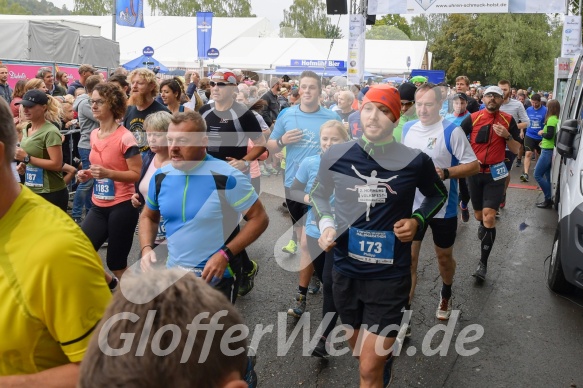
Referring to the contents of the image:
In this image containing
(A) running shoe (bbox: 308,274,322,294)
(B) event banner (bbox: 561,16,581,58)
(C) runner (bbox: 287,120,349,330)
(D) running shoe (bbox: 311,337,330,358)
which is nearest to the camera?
(D) running shoe (bbox: 311,337,330,358)

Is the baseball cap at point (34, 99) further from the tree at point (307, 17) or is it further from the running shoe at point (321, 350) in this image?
the tree at point (307, 17)

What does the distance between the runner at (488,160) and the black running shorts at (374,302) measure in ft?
10.4

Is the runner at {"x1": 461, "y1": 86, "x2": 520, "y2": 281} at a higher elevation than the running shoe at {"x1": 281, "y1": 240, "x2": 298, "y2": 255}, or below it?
higher

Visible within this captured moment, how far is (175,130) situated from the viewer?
10.9 ft

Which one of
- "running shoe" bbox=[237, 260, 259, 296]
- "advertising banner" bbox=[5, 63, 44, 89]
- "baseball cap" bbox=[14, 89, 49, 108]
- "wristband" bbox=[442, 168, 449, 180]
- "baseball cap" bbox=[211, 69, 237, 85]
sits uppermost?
"advertising banner" bbox=[5, 63, 44, 89]

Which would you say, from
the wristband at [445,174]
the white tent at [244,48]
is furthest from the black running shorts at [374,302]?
the white tent at [244,48]

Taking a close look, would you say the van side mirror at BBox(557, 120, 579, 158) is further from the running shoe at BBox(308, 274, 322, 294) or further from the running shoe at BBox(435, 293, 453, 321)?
the running shoe at BBox(308, 274, 322, 294)

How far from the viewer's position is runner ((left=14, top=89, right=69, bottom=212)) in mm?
5391

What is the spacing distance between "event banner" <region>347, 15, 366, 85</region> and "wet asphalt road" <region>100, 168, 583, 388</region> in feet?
25.9

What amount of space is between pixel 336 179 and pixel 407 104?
2.81m

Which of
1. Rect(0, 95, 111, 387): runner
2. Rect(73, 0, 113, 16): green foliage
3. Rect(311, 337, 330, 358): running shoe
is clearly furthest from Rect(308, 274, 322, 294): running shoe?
Rect(73, 0, 113, 16): green foliage

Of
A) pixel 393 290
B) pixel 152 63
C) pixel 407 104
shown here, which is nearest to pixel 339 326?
pixel 393 290

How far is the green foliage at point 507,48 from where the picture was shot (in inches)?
2243

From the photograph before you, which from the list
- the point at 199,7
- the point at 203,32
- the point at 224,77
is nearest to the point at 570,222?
the point at 224,77
